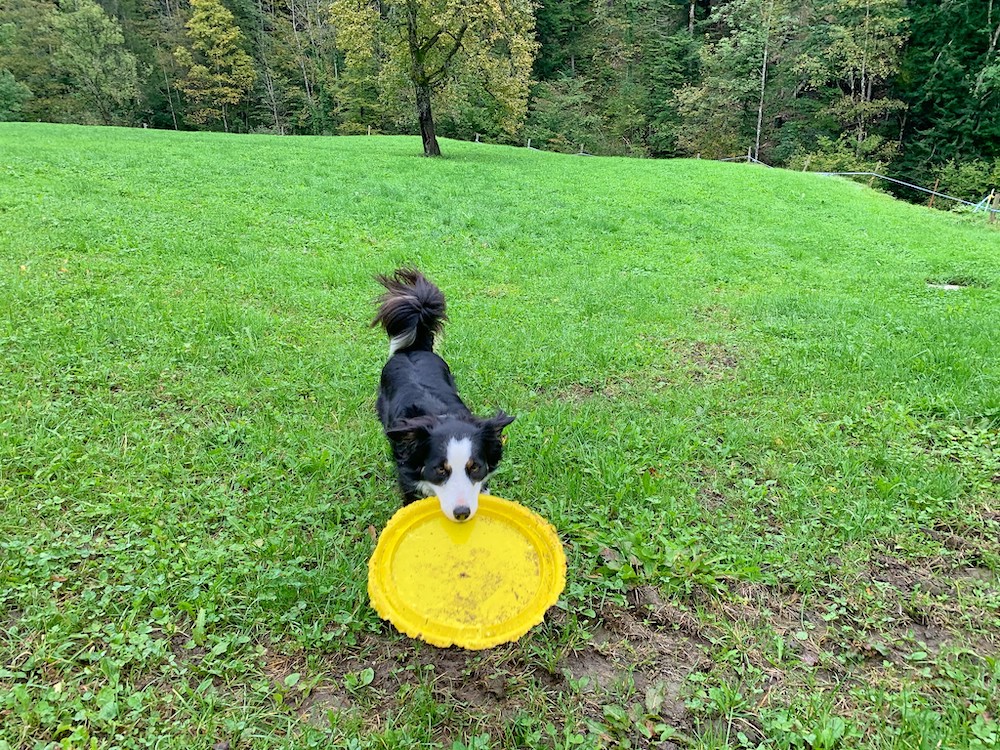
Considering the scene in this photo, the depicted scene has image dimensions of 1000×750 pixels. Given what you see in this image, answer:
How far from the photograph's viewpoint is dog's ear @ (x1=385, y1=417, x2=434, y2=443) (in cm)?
261

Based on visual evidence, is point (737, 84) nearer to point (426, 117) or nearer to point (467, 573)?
point (426, 117)

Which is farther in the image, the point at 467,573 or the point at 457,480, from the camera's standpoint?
the point at 457,480

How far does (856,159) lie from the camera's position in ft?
96.1

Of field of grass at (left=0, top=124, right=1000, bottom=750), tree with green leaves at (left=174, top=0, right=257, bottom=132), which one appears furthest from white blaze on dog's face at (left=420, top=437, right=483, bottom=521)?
tree with green leaves at (left=174, top=0, right=257, bottom=132)

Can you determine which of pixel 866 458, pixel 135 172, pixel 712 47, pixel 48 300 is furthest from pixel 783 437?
pixel 712 47

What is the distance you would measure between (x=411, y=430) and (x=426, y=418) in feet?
0.58

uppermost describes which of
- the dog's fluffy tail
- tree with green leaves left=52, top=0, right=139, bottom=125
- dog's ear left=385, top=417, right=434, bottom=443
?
tree with green leaves left=52, top=0, right=139, bottom=125

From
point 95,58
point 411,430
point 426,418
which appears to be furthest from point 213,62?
point 411,430

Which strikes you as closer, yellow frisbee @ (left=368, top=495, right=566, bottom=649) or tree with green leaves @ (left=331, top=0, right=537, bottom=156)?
yellow frisbee @ (left=368, top=495, right=566, bottom=649)

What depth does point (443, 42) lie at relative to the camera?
16.5m

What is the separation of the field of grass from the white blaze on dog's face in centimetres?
52

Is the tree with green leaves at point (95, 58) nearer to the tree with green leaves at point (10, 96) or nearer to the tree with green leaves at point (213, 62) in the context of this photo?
the tree with green leaves at point (10, 96)

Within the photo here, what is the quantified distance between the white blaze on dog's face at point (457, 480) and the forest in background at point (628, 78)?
929 inches

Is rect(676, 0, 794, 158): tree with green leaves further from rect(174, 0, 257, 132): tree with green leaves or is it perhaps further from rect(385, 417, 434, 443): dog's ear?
rect(385, 417, 434, 443): dog's ear
